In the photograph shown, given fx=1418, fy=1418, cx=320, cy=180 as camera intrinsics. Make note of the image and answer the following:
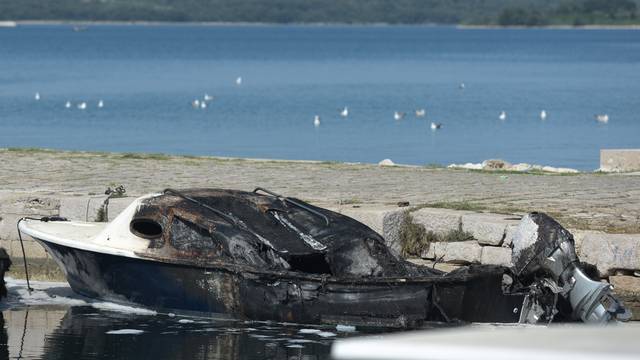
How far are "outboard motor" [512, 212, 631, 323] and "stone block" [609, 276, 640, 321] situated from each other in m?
0.81

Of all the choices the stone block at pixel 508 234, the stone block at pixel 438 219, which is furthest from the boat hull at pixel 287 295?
the stone block at pixel 438 219

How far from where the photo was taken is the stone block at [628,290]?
13086mm

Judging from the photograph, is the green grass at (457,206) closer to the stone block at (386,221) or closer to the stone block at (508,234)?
the stone block at (386,221)

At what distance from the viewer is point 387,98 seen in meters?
65.0

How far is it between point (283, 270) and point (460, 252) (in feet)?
6.60

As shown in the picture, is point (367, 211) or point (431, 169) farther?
point (431, 169)

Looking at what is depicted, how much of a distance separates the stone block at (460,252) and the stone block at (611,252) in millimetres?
1029

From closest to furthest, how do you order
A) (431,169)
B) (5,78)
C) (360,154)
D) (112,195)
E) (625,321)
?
(625,321), (112,195), (431,169), (360,154), (5,78)

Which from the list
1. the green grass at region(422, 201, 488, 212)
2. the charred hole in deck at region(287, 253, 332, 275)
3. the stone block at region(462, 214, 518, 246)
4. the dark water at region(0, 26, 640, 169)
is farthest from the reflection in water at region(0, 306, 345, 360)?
the dark water at region(0, 26, 640, 169)

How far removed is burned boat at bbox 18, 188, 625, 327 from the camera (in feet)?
40.1

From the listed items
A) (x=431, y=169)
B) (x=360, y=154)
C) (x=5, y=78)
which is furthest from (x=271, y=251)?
(x=5, y=78)

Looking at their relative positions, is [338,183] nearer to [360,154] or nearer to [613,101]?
[360,154]

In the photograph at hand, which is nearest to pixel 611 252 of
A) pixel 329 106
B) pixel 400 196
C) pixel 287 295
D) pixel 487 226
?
pixel 487 226

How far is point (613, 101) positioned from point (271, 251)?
169 ft
